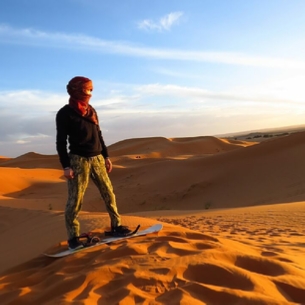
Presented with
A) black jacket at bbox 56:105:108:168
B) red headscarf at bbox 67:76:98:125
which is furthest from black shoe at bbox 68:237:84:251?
red headscarf at bbox 67:76:98:125

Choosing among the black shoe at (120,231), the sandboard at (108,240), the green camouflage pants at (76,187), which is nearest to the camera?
the sandboard at (108,240)

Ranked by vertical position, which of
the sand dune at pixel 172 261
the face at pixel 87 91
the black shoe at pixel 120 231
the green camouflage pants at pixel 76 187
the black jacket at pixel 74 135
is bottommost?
the sand dune at pixel 172 261

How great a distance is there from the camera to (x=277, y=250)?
15.6 ft

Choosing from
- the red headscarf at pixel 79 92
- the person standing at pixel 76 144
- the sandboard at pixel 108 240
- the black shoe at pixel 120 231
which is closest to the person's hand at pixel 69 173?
the person standing at pixel 76 144

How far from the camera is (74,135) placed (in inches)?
177

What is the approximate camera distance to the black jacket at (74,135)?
4.41m

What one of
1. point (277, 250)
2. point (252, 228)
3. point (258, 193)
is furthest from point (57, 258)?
point (258, 193)

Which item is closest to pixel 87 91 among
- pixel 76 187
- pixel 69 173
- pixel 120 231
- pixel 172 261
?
pixel 69 173

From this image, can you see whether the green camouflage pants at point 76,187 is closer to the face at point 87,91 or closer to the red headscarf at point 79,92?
the red headscarf at point 79,92

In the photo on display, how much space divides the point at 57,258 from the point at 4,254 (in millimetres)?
1915

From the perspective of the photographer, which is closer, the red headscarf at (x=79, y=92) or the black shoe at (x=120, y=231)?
the red headscarf at (x=79, y=92)

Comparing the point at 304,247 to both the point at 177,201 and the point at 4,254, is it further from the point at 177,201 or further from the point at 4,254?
the point at 177,201

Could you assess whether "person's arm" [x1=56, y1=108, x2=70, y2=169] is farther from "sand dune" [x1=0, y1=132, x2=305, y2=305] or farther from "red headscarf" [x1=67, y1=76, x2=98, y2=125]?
"sand dune" [x1=0, y1=132, x2=305, y2=305]

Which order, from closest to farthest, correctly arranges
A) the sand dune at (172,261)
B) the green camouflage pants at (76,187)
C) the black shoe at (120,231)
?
the sand dune at (172,261) < the green camouflage pants at (76,187) < the black shoe at (120,231)
